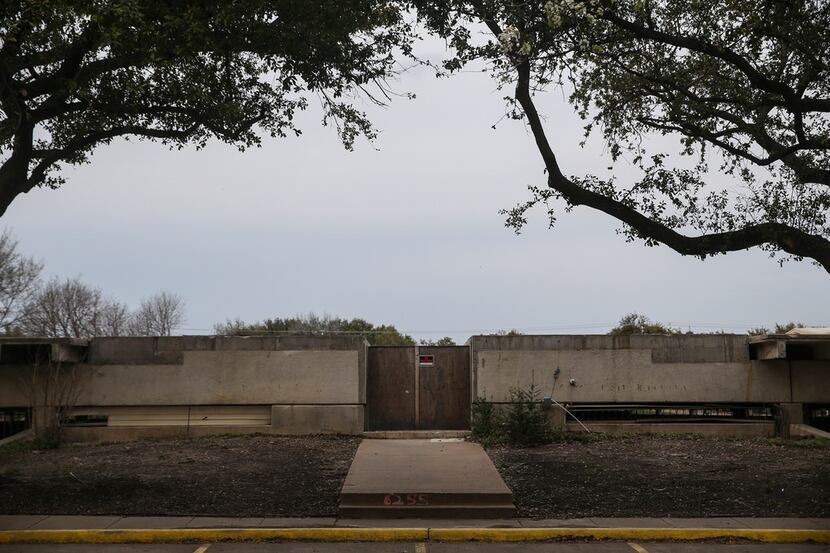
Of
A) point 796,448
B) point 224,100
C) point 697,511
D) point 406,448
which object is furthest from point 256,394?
point 796,448

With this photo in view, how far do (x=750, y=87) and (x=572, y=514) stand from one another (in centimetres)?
719

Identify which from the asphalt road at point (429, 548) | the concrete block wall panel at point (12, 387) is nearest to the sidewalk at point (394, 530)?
the asphalt road at point (429, 548)

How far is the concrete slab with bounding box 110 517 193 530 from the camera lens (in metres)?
9.52

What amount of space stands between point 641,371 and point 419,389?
4.63 metres

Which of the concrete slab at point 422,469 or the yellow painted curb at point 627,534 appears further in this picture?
the concrete slab at point 422,469

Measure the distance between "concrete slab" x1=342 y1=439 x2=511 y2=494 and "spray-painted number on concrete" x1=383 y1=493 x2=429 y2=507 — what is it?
7cm

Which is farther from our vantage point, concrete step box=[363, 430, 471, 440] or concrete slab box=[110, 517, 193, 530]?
concrete step box=[363, 430, 471, 440]

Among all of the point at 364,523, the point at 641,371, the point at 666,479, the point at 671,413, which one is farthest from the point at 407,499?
the point at 671,413

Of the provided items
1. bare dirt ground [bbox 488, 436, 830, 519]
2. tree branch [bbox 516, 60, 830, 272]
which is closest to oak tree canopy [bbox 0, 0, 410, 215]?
tree branch [bbox 516, 60, 830, 272]

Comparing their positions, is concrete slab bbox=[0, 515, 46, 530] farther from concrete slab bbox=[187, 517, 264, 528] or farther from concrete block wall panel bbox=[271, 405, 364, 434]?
concrete block wall panel bbox=[271, 405, 364, 434]

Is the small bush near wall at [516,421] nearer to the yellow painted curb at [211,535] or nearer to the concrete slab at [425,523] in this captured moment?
the concrete slab at [425,523]

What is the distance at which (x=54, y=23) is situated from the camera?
971 centimetres

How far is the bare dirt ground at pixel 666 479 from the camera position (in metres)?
10.4

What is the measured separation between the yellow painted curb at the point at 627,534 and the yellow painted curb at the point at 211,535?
0.54m
